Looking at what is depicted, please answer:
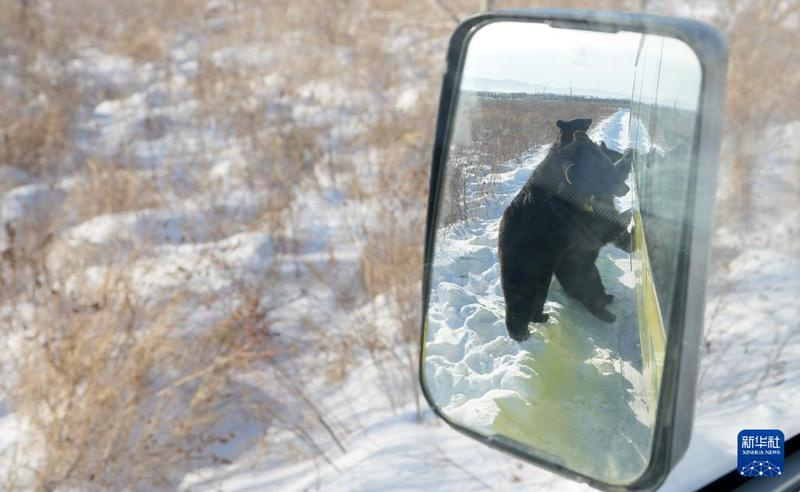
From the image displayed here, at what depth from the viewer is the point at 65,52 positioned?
26.3 feet

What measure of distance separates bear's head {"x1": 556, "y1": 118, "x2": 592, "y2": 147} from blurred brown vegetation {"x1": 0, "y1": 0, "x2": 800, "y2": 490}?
174 centimetres

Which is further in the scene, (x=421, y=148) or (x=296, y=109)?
(x=296, y=109)

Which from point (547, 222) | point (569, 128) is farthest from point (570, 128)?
point (547, 222)

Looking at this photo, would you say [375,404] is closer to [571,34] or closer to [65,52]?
[571,34]

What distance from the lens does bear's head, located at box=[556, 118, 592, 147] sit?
3.58 feet

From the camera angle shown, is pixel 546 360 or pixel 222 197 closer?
pixel 546 360

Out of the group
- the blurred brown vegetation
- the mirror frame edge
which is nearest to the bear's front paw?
the mirror frame edge

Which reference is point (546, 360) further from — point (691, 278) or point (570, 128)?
point (570, 128)

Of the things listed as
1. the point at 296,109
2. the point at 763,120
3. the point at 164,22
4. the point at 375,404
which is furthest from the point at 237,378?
the point at 164,22

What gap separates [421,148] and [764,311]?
258 centimetres

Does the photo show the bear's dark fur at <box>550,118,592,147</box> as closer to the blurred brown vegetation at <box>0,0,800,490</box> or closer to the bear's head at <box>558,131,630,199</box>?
the bear's head at <box>558,131,630,199</box>

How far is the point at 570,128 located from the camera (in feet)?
3.62

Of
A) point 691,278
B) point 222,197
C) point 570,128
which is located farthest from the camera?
point 222,197

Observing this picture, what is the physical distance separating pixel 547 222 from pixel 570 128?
0.17 metres
